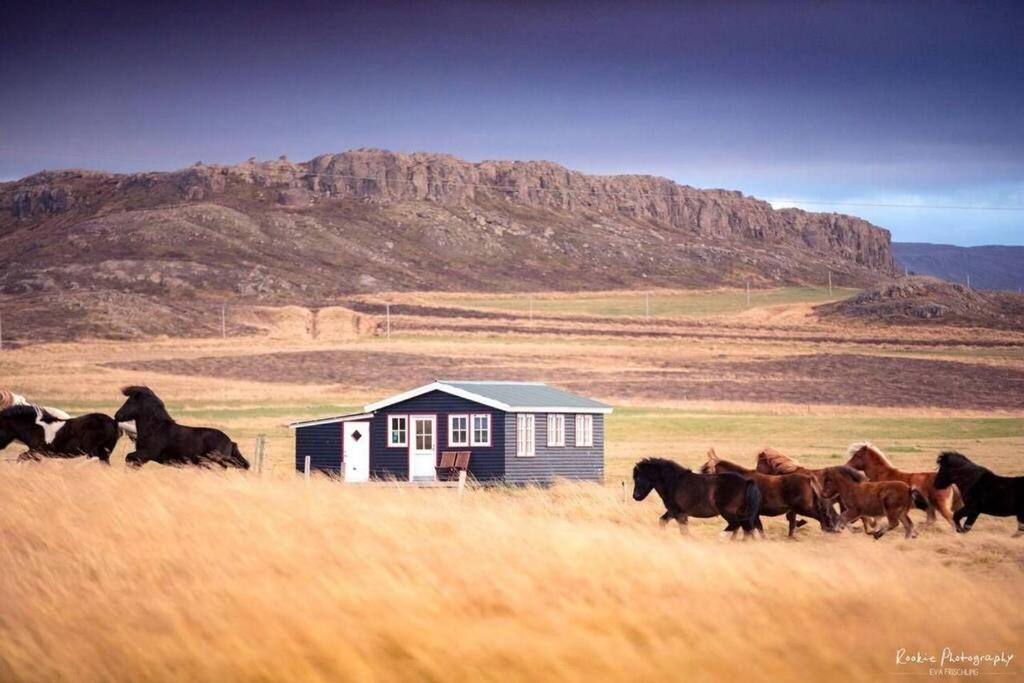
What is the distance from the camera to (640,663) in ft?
29.0

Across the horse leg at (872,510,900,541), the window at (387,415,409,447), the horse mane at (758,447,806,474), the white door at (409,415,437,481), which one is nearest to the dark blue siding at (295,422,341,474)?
the window at (387,415,409,447)

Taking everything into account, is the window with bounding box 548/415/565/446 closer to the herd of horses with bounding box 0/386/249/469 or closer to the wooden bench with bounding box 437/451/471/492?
the wooden bench with bounding box 437/451/471/492

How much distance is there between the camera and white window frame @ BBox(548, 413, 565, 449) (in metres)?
40.4

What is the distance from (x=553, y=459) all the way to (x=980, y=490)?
19559 millimetres

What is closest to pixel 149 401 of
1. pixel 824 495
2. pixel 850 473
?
pixel 824 495

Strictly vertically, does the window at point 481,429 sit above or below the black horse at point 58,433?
below

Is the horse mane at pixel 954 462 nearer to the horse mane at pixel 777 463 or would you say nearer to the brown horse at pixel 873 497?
the brown horse at pixel 873 497

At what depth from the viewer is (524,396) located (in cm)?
4197

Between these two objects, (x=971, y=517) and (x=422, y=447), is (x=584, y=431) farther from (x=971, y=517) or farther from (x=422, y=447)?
(x=971, y=517)

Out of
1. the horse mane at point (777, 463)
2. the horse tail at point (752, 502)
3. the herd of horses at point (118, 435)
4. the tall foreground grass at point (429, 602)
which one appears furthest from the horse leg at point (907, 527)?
the herd of horses at point (118, 435)

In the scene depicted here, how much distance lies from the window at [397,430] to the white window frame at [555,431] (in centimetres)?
418

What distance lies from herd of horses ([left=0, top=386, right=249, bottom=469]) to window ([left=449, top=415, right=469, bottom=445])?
1694cm

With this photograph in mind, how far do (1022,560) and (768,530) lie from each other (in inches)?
262

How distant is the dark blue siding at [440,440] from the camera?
39188mm
